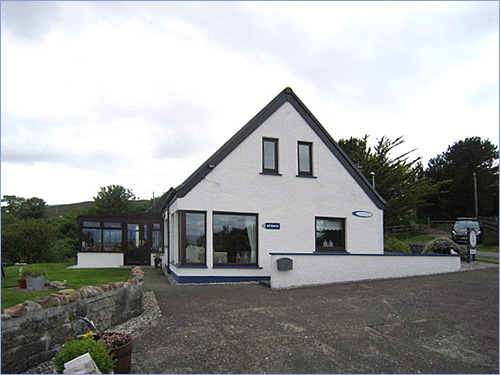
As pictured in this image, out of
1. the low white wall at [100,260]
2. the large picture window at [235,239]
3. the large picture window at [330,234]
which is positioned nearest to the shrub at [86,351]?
the large picture window at [235,239]

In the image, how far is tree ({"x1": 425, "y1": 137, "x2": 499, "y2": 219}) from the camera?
4038 centimetres

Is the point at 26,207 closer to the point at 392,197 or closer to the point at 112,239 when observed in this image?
the point at 112,239

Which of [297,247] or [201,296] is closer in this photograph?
[201,296]

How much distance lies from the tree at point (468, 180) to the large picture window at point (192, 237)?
112 ft

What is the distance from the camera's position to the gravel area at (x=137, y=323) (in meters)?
5.18

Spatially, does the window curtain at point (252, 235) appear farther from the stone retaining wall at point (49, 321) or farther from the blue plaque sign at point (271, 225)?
the stone retaining wall at point (49, 321)

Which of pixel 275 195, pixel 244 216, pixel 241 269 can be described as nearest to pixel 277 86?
pixel 275 195

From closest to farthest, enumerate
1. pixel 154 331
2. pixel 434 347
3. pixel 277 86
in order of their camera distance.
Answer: pixel 434 347, pixel 154 331, pixel 277 86

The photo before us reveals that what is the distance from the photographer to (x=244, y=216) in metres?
13.7

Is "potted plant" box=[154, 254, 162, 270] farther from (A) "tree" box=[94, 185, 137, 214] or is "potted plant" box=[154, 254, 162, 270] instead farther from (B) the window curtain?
(A) "tree" box=[94, 185, 137, 214]

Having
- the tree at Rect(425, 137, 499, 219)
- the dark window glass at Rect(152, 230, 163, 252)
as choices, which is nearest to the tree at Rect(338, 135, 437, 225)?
the tree at Rect(425, 137, 499, 219)

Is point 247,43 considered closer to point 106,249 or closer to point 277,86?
point 277,86

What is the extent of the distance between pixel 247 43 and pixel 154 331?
18.5ft

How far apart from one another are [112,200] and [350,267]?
32.6 meters
